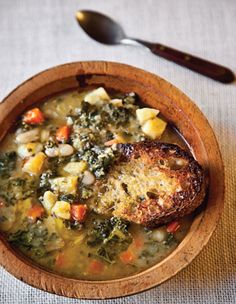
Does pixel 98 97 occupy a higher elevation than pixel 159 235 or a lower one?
higher

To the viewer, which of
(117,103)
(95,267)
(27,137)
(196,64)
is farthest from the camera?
(196,64)

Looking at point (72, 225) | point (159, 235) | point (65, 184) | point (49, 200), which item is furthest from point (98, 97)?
point (159, 235)

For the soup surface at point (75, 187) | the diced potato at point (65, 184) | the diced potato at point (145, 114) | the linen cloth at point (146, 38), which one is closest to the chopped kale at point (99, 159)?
the soup surface at point (75, 187)

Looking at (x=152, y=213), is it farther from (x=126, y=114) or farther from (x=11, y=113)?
(x=11, y=113)

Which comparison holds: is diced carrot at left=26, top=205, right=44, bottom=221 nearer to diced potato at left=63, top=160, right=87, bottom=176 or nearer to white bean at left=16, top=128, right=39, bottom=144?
diced potato at left=63, top=160, right=87, bottom=176

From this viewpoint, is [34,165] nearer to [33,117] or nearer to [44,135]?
[44,135]

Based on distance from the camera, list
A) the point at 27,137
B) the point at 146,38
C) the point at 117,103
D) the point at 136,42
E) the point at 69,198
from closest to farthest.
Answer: the point at 69,198
the point at 27,137
the point at 117,103
the point at 136,42
the point at 146,38

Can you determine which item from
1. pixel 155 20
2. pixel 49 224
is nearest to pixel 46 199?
pixel 49 224
